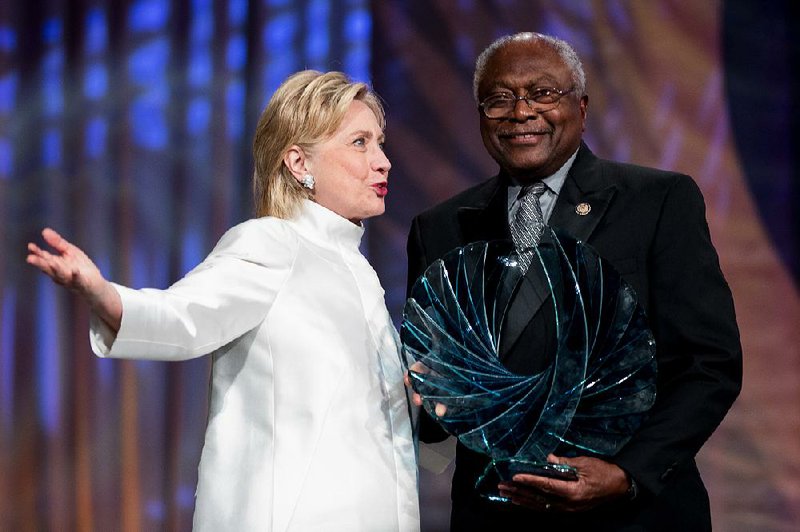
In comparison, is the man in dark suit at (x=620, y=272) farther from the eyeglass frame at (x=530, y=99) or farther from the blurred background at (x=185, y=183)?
the blurred background at (x=185, y=183)

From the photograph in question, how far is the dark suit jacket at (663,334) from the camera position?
5.65ft

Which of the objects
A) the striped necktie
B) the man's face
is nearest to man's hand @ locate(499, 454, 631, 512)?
the striped necktie

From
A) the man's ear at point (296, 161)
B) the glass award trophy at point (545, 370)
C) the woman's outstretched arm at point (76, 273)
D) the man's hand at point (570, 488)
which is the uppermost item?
the man's ear at point (296, 161)

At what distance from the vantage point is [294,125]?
80.0 inches

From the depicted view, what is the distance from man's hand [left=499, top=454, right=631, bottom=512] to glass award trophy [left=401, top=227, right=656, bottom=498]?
0.7 inches

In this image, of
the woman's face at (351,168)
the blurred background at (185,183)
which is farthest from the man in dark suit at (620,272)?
the blurred background at (185,183)

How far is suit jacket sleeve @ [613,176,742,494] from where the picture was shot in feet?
5.57

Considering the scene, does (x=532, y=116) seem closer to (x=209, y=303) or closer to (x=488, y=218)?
(x=488, y=218)

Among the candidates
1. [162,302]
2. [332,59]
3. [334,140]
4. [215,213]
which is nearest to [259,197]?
[334,140]

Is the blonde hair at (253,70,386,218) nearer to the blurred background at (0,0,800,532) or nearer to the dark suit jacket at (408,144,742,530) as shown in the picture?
the dark suit jacket at (408,144,742,530)

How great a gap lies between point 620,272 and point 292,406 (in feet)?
2.02

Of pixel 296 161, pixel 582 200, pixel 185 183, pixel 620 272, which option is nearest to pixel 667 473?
pixel 620 272

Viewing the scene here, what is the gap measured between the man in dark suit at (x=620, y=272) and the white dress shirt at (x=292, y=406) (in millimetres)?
187

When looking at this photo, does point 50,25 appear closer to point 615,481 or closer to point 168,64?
point 168,64
